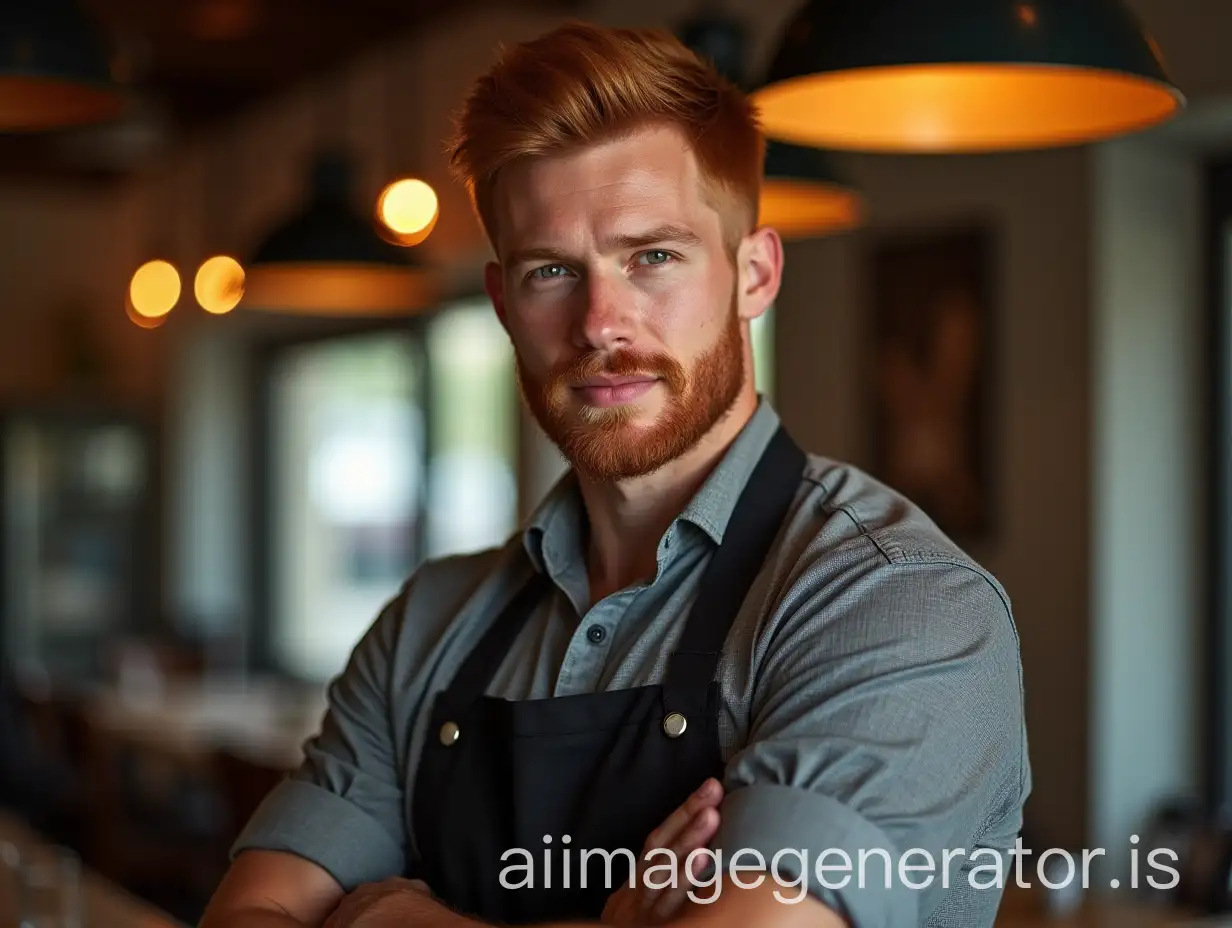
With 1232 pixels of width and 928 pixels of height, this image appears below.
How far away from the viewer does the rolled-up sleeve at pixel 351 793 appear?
177 centimetres

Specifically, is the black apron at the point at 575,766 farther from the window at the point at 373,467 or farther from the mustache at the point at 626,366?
the window at the point at 373,467

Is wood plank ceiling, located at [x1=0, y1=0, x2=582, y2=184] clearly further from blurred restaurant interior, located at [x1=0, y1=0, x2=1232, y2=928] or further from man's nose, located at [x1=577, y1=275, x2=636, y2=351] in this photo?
man's nose, located at [x1=577, y1=275, x2=636, y2=351]

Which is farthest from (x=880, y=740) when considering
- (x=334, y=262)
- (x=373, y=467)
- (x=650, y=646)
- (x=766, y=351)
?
(x=373, y=467)

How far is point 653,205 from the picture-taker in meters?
1.62

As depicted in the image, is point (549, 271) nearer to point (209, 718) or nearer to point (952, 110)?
point (952, 110)

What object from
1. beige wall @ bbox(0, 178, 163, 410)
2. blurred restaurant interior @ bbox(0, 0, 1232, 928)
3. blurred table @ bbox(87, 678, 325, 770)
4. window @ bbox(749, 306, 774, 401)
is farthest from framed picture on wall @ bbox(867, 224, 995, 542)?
beige wall @ bbox(0, 178, 163, 410)

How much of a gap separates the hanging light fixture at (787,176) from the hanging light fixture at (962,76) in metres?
0.53

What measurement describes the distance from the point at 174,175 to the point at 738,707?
8.24m

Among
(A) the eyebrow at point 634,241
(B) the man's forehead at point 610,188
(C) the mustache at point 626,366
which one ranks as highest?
(B) the man's forehead at point 610,188

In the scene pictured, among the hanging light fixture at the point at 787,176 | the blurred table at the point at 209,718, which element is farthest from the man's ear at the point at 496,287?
the blurred table at the point at 209,718

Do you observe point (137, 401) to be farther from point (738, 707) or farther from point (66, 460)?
point (738, 707)

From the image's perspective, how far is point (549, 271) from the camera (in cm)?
166

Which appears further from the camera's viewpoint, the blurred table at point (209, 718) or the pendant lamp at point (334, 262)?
the blurred table at point (209, 718)

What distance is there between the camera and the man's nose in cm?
161
